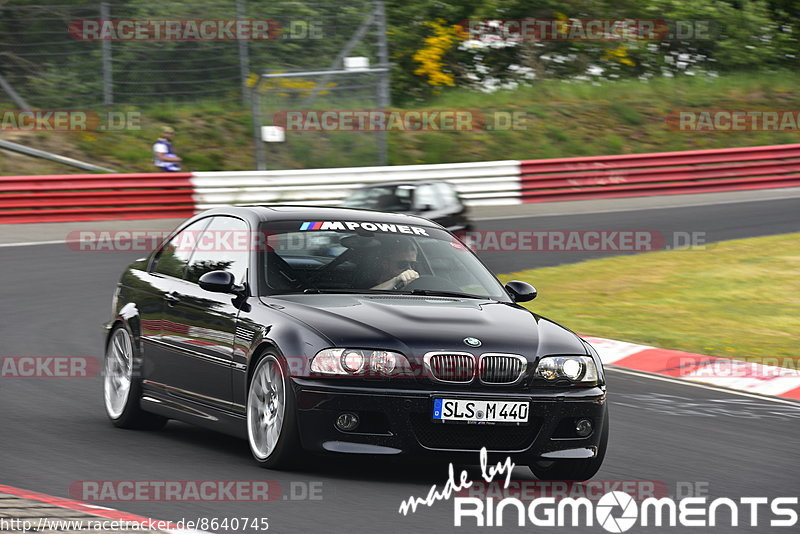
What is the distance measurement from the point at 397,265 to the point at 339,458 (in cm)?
147

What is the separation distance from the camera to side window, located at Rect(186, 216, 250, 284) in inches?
302

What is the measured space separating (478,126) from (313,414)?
29.4 m

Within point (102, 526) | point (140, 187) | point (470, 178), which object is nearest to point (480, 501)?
point (102, 526)

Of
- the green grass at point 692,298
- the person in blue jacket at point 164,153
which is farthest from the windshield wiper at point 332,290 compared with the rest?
the person in blue jacket at point 164,153

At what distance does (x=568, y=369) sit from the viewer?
6809mm

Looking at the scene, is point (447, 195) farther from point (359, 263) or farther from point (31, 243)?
point (359, 263)

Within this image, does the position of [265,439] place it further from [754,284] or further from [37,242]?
[37,242]

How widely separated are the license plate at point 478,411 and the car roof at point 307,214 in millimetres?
1780

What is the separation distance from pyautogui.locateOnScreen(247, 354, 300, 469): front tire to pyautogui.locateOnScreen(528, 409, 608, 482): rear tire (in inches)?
51.7

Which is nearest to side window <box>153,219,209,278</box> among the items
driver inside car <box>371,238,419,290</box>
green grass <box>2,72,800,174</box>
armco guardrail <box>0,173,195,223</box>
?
driver inside car <box>371,238,419,290</box>

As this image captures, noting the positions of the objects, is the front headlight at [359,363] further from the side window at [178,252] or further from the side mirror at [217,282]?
the side window at [178,252]

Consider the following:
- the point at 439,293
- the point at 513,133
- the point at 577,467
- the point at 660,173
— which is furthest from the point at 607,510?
the point at 513,133

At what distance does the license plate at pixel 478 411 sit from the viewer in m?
6.48

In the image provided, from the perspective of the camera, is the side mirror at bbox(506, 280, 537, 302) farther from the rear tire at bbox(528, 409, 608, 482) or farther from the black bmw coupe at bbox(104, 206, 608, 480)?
the rear tire at bbox(528, 409, 608, 482)
